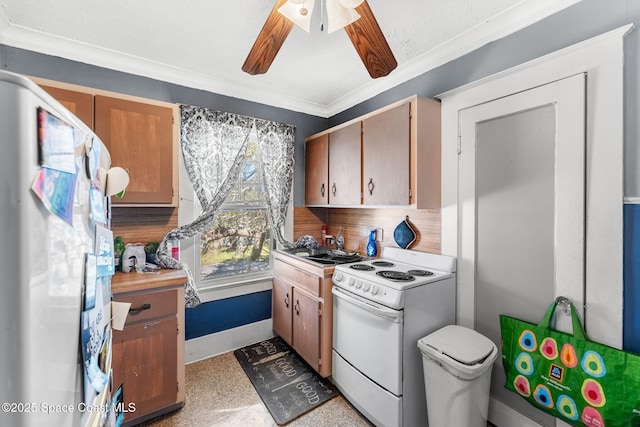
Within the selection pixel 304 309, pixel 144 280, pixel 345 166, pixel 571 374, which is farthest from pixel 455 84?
pixel 144 280

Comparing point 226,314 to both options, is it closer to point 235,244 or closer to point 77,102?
point 235,244

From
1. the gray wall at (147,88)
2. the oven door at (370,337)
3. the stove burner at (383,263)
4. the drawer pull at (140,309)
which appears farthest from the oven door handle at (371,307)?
the gray wall at (147,88)

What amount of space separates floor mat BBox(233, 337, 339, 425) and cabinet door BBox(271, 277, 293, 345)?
16 centimetres

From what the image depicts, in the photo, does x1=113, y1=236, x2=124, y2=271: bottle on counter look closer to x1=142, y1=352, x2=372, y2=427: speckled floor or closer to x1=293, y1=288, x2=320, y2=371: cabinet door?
x1=142, y1=352, x2=372, y2=427: speckled floor

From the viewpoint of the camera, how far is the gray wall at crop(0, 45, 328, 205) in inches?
75.3

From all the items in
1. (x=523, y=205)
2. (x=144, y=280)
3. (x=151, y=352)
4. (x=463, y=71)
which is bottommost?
(x=151, y=352)

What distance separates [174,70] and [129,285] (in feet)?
6.00

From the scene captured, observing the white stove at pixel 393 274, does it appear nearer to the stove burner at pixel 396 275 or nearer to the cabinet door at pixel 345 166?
the stove burner at pixel 396 275

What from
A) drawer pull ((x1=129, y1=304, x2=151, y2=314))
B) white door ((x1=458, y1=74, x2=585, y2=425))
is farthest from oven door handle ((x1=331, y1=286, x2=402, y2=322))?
drawer pull ((x1=129, y1=304, x2=151, y2=314))

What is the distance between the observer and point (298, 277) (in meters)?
2.50

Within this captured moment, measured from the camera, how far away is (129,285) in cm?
171

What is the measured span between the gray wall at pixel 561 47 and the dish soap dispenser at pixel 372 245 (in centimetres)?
132

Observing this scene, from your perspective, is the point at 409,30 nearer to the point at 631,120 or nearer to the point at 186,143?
the point at 631,120

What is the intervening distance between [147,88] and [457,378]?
10.1 feet
